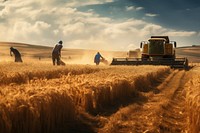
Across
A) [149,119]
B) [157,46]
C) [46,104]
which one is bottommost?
[149,119]

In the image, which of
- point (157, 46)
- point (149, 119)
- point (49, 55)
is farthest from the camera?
point (49, 55)

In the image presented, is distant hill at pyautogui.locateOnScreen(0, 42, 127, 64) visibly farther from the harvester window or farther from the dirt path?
the dirt path

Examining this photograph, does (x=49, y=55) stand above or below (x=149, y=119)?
above

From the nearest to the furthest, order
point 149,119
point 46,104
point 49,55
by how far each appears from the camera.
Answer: point 46,104, point 149,119, point 49,55

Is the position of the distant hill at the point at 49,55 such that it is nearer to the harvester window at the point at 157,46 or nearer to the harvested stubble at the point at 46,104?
the harvester window at the point at 157,46

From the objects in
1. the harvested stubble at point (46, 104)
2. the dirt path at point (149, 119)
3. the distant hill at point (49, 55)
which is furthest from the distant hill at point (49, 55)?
the harvested stubble at point (46, 104)

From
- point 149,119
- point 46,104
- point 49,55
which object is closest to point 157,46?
point 149,119

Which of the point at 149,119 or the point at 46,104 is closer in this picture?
the point at 46,104

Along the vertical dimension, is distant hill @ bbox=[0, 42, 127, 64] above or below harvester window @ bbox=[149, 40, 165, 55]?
below

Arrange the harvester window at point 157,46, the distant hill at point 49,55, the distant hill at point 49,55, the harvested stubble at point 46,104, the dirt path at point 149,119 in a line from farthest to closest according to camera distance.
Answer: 1. the distant hill at point 49,55
2. the distant hill at point 49,55
3. the harvester window at point 157,46
4. the dirt path at point 149,119
5. the harvested stubble at point 46,104

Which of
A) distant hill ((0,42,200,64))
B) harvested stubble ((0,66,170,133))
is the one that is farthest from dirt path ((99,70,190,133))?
distant hill ((0,42,200,64))

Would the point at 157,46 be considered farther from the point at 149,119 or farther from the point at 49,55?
the point at 49,55

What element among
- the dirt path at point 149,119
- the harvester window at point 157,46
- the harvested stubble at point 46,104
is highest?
the harvester window at point 157,46

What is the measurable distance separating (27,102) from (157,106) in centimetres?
614
